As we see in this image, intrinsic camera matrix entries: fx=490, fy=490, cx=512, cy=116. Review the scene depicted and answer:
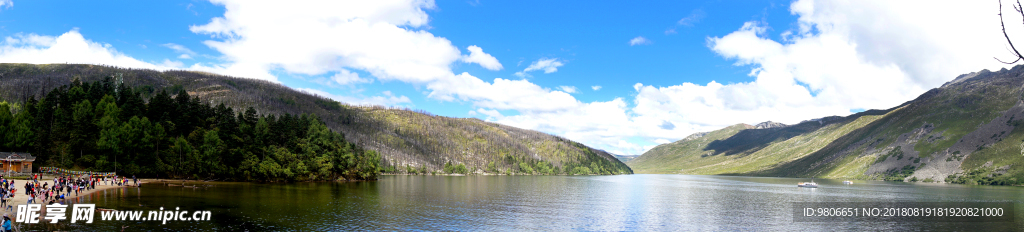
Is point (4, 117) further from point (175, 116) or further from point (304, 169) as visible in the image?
point (304, 169)

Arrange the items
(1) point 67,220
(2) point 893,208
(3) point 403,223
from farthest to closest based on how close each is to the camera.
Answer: (2) point 893,208
(3) point 403,223
(1) point 67,220

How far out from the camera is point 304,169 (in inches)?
6196

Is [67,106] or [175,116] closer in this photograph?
[67,106]

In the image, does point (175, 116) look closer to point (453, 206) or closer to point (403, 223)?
point (453, 206)

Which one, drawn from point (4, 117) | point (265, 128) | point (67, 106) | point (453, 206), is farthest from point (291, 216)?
point (67, 106)

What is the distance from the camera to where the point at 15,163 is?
10812cm

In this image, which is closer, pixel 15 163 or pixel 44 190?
pixel 44 190

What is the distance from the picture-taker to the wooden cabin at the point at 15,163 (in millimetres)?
105494

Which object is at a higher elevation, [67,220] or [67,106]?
[67,106]

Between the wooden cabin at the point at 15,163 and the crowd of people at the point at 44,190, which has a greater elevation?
the wooden cabin at the point at 15,163

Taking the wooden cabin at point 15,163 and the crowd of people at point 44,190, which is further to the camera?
the wooden cabin at point 15,163

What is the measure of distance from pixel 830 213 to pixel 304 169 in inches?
5584

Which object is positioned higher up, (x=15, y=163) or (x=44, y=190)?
(x=15, y=163)

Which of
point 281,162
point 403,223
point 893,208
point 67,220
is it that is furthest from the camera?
point 281,162
